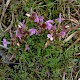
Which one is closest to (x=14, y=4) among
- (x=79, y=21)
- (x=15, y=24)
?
(x=15, y=24)

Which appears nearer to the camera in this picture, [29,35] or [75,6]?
[29,35]

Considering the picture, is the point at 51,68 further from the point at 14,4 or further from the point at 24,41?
the point at 14,4

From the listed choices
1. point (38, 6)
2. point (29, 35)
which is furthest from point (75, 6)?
point (29, 35)

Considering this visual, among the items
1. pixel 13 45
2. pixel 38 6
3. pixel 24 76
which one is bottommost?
pixel 24 76

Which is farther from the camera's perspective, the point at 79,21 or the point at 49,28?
the point at 79,21

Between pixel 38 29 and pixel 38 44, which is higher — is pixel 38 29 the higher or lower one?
the higher one

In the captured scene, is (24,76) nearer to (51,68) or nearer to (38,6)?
(51,68)

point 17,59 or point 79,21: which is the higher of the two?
point 79,21

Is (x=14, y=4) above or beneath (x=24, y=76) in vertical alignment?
above

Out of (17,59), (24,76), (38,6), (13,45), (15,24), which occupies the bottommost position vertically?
(24,76)
